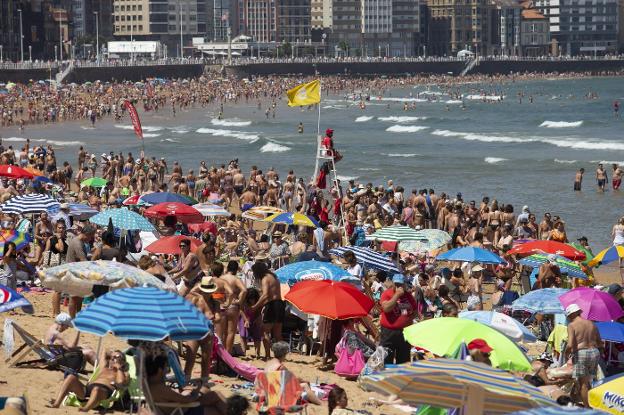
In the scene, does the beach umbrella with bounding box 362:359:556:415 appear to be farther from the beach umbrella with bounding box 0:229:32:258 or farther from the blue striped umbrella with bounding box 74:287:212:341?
the beach umbrella with bounding box 0:229:32:258

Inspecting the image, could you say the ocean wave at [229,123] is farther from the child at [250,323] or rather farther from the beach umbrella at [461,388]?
the beach umbrella at [461,388]

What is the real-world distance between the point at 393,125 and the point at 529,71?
105 m

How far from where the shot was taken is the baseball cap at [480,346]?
8.46 meters

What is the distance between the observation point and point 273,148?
49875 mm

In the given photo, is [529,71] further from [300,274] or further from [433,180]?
[300,274]

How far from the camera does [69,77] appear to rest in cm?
10012

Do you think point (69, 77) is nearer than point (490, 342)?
No

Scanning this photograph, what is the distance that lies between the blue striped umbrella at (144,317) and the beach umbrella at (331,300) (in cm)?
250

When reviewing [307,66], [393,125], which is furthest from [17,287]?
[307,66]

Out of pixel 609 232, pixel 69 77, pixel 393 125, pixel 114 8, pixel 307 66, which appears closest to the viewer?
pixel 609 232

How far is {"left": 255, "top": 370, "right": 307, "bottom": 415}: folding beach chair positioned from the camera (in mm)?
8719

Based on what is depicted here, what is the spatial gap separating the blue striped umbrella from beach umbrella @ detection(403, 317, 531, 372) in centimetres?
180

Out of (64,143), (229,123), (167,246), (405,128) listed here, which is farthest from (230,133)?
(167,246)

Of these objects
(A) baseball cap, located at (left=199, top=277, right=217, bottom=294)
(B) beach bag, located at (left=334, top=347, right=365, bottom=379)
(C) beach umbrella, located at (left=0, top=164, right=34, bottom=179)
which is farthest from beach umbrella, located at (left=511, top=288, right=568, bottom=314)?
(C) beach umbrella, located at (left=0, top=164, right=34, bottom=179)
